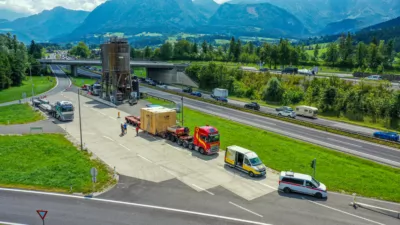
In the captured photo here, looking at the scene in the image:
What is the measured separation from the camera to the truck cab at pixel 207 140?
3588 cm

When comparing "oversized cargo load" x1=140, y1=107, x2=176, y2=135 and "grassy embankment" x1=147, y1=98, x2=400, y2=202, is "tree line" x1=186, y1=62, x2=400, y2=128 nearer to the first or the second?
"grassy embankment" x1=147, y1=98, x2=400, y2=202

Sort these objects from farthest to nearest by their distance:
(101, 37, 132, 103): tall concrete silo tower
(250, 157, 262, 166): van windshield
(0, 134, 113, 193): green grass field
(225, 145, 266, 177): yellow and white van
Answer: (101, 37, 132, 103): tall concrete silo tower
(250, 157, 262, 166): van windshield
(225, 145, 266, 177): yellow and white van
(0, 134, 113, 193): green grass field

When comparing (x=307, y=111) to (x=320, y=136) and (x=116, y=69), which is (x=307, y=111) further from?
(x=116, y=69)

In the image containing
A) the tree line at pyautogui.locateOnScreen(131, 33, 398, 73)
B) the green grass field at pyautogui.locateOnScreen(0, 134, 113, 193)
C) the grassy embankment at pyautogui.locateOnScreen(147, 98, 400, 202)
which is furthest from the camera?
the tree line at pyautogui.locateOnScreen(131, 33, 398, 73)

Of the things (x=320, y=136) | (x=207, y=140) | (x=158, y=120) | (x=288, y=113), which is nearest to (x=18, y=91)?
(x=158, y=120)

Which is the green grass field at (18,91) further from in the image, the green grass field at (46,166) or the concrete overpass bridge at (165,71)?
the green grass field at (46,166)

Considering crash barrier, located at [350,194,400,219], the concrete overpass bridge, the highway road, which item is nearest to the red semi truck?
crash barrier, located at [350,194,400,219]

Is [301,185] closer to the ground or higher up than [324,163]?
higher up

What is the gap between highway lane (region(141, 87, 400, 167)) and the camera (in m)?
39.3

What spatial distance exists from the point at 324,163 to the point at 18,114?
171 ft

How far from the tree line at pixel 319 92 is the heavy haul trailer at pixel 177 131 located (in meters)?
41.2

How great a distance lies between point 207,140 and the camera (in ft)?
118

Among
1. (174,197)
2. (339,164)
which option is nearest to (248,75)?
(339,164)

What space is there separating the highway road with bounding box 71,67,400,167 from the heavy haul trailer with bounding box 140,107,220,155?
16205mm
